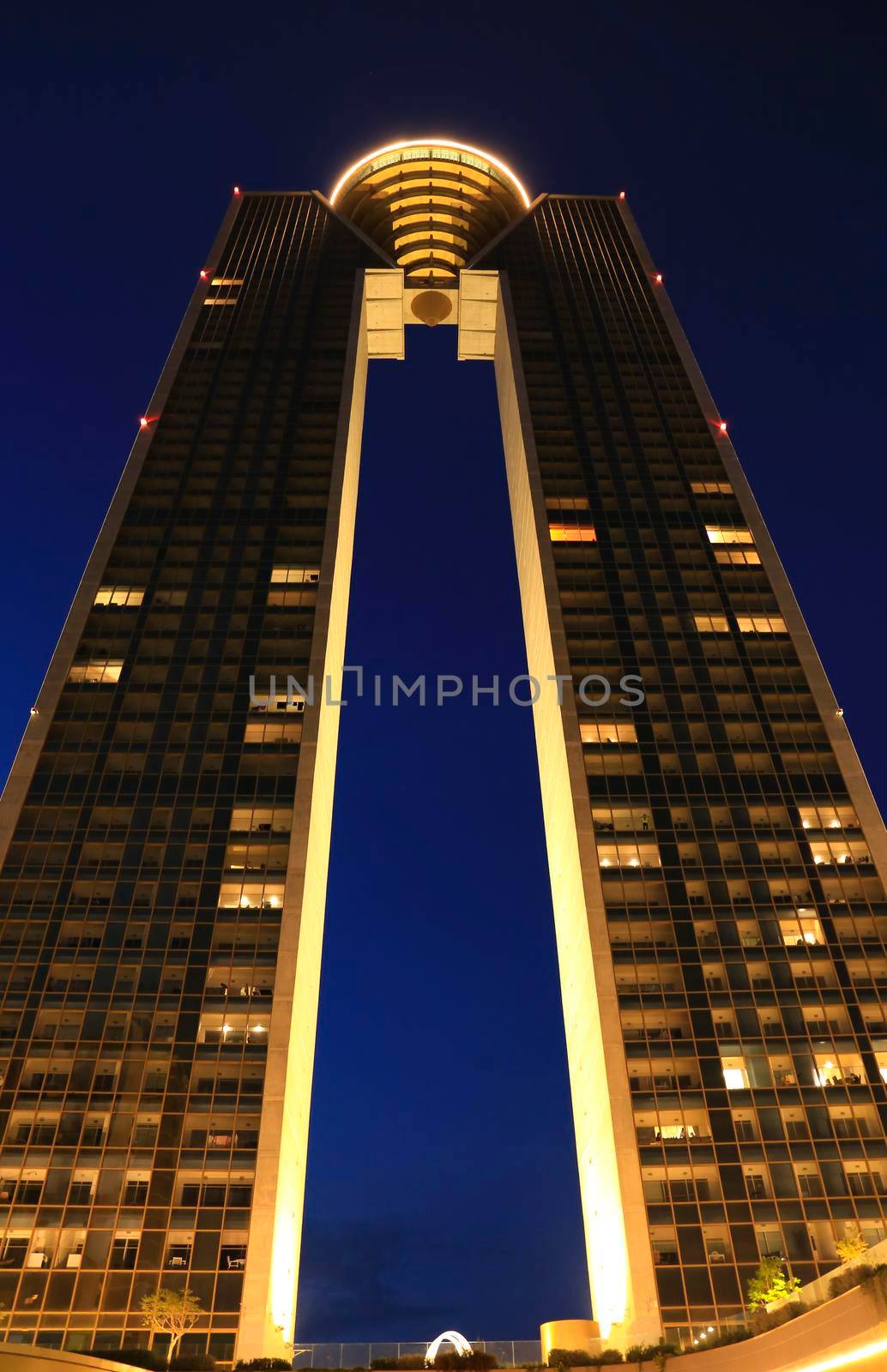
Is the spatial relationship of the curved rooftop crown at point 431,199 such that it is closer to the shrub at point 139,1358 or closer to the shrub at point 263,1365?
the shrub at point 263,1365

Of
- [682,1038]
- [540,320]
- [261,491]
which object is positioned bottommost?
[682,1038]

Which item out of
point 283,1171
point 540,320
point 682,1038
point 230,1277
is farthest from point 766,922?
point 540,320

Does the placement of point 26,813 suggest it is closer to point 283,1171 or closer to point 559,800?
point 283,1171

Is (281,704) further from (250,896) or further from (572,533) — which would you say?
(572,533)

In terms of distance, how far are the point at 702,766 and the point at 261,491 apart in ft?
171

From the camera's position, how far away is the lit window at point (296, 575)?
4139 inches

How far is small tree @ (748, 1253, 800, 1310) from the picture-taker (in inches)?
2179

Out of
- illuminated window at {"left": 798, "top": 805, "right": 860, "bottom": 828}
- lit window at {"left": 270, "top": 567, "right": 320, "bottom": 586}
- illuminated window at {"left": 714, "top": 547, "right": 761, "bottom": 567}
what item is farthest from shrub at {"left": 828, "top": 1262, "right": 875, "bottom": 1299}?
illuminated window at {"left": 714, "top": 547, "right": 761, "bottom": 567}

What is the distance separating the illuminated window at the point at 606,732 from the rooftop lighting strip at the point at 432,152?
9747cm

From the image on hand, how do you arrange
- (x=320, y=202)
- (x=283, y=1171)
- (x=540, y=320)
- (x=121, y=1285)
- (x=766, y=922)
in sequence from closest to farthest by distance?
(x=121, y=1285) < (x=283, y=1171) < (x=766, y=922) < (x=540, y=320) < (x=320, y=202)

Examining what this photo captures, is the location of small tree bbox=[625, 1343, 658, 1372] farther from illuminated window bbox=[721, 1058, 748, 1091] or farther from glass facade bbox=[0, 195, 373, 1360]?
glass facade bbox=[0, 195, 373, 1360]

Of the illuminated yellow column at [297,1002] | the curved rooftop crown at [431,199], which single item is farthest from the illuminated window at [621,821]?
the curved rooftop crown at [431,199]

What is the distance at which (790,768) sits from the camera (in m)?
92.1

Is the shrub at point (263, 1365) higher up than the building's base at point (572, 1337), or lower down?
lower down
